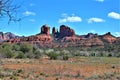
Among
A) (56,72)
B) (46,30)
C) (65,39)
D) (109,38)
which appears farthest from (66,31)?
(56,72)

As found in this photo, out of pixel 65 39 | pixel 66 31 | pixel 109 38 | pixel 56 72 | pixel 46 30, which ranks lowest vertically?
pixel 56 72

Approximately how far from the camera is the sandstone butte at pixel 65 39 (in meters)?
164

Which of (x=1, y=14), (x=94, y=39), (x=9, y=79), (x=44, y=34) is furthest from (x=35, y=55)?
(x=44, y=34)

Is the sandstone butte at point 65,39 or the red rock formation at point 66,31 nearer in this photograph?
the sandstone butte at point 65,39

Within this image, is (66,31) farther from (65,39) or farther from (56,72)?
(56,72)

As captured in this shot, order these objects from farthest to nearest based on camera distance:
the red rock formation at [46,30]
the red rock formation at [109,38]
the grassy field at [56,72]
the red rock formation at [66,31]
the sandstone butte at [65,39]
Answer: the red rock formation at [66,31], the red rock formation at [46,30], the sandstone butte at [65,39], the red rock formation at [109,38], the grassy field at [56,72]

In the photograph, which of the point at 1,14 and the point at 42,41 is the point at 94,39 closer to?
the point at 42,41

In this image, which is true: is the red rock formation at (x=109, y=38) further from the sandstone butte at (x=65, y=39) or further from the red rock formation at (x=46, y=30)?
the red rock formation at (x=46, y=30)

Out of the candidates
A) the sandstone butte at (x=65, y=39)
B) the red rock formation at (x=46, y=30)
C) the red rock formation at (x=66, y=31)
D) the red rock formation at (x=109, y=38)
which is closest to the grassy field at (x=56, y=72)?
the sandstone butte at (x=65, y=39)

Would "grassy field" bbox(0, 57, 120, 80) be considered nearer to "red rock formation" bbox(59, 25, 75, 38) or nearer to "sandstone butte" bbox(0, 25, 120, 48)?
"sandstone butte" bbox(0, 25, 120, 48)

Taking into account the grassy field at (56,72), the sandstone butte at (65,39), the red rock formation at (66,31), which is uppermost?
the red rock formation at (66,31)

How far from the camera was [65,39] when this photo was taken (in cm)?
18438

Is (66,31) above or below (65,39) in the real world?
above

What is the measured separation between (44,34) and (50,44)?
1722cm
